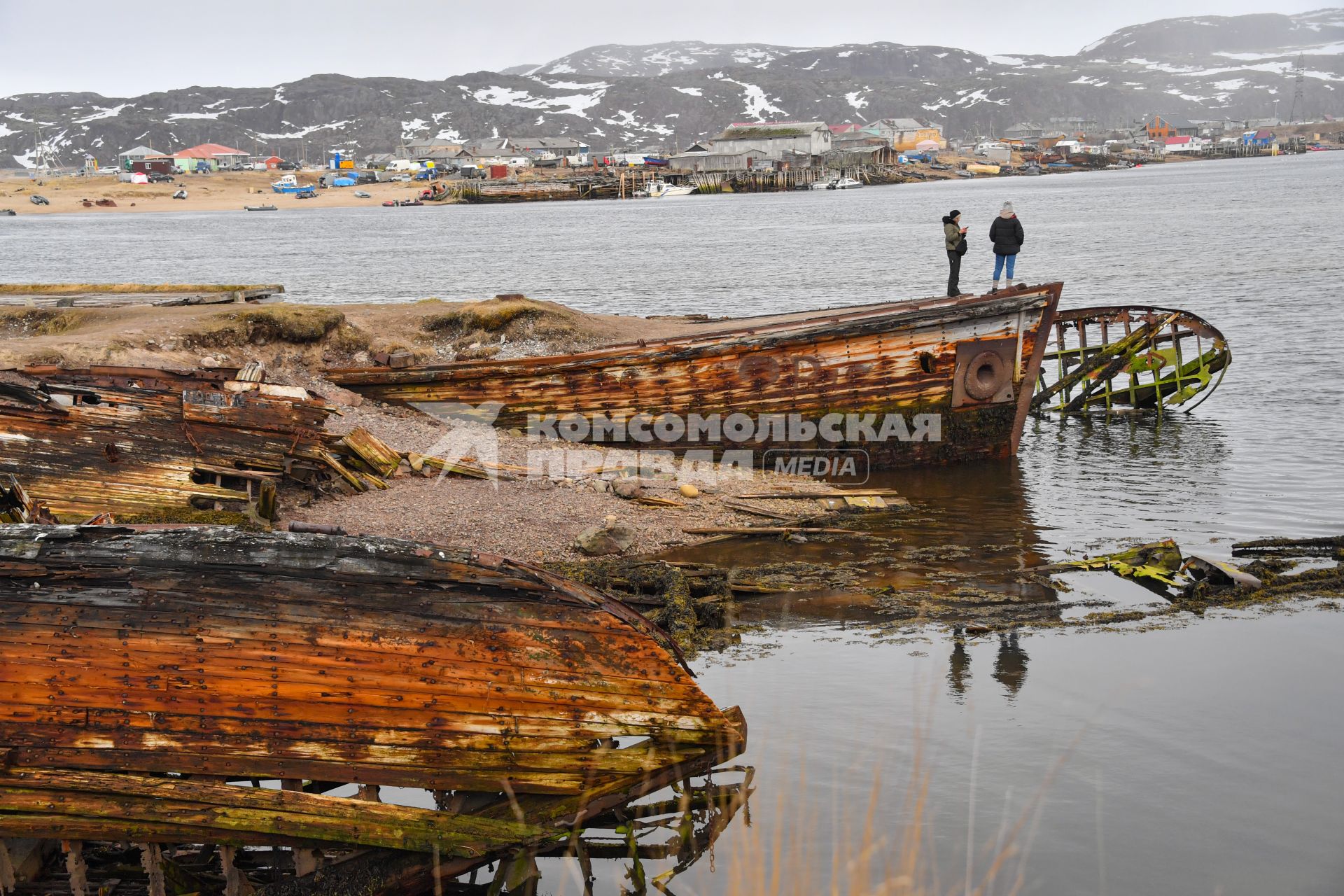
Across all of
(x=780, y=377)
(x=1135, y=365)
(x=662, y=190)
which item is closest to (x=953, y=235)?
(x=1135, y=365)

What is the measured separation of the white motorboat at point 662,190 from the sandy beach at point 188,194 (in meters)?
31.0

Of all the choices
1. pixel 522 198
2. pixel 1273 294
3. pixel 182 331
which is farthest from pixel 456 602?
pixel 522 198

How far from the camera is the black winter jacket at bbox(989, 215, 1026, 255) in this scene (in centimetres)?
1844

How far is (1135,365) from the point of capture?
20922 mm

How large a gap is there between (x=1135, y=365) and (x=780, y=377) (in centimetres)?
919

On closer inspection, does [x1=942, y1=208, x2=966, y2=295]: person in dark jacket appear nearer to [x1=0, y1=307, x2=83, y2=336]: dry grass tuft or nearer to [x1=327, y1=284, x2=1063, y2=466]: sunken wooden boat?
[x1=327, y1=284, x2=1063, y2=466]: sunken wooden boat

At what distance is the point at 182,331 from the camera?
17125 millimetres

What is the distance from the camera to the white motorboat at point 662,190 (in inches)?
5335

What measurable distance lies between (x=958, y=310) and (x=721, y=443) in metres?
4.07

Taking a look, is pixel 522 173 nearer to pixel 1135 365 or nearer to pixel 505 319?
pixel 505 319

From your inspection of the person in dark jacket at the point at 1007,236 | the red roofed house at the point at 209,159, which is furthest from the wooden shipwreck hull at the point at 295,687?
the red roofed house at the point at 209,159

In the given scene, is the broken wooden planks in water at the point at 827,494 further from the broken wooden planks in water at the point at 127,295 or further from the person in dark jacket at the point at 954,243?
the broken wooden planks in water at the point at 127,295

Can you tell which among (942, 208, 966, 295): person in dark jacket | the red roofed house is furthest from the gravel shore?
the red roofed house

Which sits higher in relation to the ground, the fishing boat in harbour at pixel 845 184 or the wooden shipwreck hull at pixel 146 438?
the fishing boat in harbour at pixel 845 184
